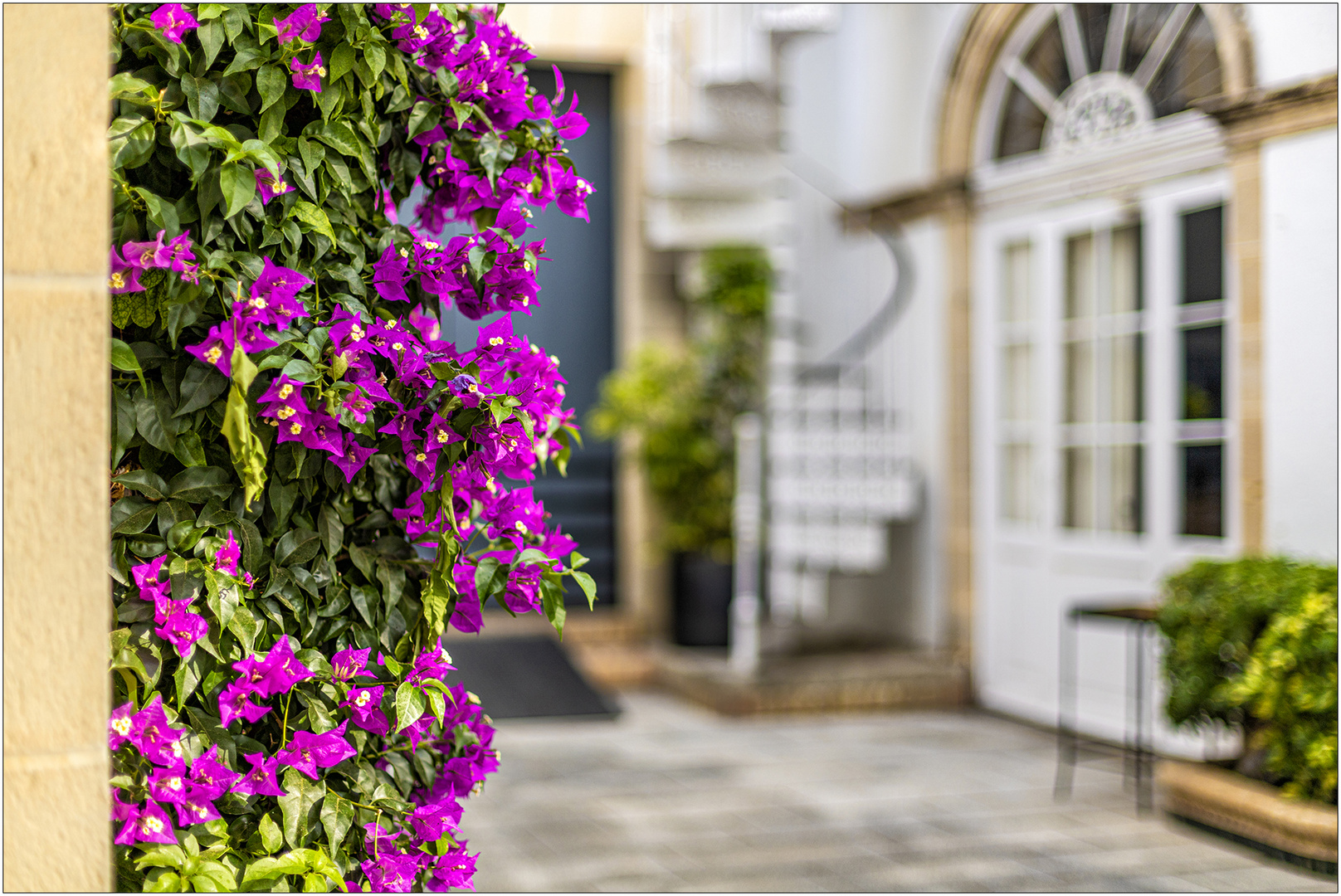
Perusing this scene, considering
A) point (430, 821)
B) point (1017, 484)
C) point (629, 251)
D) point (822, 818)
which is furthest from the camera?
point (629, 251)

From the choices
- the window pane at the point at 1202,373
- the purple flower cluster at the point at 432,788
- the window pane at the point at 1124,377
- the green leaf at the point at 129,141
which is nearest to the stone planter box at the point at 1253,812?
the window pane at the point at 1202,373

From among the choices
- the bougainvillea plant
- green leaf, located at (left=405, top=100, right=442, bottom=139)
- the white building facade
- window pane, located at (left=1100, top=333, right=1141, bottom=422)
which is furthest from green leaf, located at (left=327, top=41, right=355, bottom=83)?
window pane, located at (left=1100, top=333, right=1141, bottom=422)

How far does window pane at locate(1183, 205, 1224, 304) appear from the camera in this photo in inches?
179

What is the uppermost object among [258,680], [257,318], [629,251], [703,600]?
[629,251]

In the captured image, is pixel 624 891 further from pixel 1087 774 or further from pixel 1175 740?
pixel 1175 740

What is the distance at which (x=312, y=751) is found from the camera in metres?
1.48

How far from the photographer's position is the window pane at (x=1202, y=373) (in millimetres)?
4520

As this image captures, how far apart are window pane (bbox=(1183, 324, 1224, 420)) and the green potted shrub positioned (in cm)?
241

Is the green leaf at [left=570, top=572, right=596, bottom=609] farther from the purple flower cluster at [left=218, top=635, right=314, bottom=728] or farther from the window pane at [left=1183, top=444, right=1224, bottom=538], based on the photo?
the window pane at [left=1183, top=444, right=1224, bottom=538]

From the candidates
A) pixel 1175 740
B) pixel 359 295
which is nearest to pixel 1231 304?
pixel 1175 740

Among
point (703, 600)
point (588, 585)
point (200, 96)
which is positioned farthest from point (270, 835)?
point (703, 600)

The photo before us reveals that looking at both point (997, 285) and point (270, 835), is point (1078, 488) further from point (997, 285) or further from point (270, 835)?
point (270, 835)

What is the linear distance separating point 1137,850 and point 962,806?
Answer: 656 mm

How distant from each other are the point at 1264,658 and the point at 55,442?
3.16m
